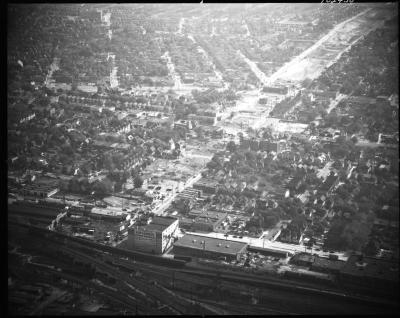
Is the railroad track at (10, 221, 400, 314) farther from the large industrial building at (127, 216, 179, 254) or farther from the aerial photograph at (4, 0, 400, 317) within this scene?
the large industrial building at (127, 216, 179, 254)

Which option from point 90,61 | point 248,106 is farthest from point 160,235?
point 90,61

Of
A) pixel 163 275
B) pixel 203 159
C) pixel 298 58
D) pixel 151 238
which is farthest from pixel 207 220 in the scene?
pixel 298 58

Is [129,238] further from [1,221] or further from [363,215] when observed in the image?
[363,215]

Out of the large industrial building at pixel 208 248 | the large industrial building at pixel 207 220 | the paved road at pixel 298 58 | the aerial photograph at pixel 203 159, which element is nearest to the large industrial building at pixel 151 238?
the aerial photograph at pixel 203 159

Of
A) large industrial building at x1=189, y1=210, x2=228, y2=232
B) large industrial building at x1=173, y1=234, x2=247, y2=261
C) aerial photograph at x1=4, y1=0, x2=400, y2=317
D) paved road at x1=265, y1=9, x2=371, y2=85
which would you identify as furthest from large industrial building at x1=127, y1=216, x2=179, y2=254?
paved road at x1=265, y1=9, x2=371, y2=85

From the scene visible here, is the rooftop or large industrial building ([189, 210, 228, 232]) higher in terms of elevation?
large industrial building ([189, 210, 228, 232])
